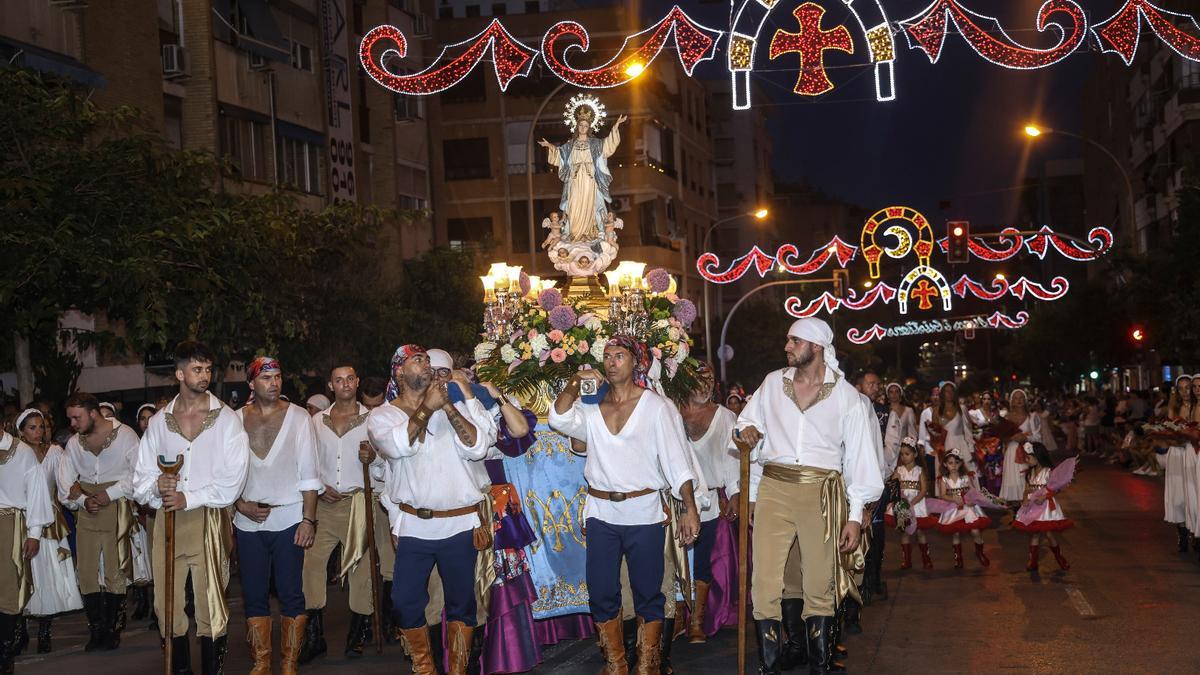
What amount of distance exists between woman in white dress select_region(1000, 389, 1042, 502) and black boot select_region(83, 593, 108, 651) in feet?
33.1

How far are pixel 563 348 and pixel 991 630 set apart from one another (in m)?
3.95

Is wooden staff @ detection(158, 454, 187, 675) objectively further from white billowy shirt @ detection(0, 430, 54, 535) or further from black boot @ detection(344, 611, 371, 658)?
white billowy shirt @ detection(0, 430, 54, 535)

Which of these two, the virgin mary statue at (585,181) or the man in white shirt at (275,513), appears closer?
the man in white shirt at (275,513)

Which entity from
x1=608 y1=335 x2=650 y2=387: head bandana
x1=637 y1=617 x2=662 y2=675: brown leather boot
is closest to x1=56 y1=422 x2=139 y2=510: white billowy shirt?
x1=608 y1=335 x2=650 y2=387: head bandana

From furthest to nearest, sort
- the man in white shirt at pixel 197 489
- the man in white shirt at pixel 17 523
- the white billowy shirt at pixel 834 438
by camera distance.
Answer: the man in white shirt at pixel 17 523, the man in white shirt at pixel 197 489, the white billowy shirt at pixel 834 438

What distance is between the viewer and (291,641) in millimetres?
10336

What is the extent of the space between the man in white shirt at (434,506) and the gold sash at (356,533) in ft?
9.13

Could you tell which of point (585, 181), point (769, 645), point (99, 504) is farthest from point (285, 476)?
point (585, 181)

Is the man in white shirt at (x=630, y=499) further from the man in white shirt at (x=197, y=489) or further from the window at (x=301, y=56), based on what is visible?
the window at (x=301, y=56)

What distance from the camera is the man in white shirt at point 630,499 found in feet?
31.2

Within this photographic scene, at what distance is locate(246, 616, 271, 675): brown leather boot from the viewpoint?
10078mm

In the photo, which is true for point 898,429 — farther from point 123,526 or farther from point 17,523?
point 17,523

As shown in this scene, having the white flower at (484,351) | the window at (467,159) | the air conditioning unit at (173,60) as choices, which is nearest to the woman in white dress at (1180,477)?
the white flower at (484,351)

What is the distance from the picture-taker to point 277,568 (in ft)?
34.0
